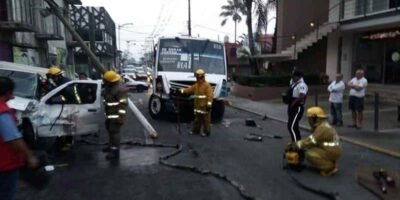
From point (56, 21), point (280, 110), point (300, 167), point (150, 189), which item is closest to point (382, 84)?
point (280, 110)

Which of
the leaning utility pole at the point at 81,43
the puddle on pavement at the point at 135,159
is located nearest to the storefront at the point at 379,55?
the leaning utility pole at the point at 81,43

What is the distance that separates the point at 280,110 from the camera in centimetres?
1795

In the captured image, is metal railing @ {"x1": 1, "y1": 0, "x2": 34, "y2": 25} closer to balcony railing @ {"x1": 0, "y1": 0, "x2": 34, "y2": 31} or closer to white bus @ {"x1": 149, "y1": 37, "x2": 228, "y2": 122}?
balcony railing @ {"x1": 0, "y1": 0, "x2": 34, "y2": 31}

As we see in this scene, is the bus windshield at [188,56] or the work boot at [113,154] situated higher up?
the bus windshield at [188,56]

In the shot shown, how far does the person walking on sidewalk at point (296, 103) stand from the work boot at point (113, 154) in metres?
3.63

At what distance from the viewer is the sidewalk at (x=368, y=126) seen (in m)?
9.81

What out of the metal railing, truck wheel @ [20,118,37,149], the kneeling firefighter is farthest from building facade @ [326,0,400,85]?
the metal railing

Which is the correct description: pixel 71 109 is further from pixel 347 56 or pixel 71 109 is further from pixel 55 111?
pixel 347 56

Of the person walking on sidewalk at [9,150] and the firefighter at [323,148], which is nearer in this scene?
the person walking on sidewalk at [9,150]

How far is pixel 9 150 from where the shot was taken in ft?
13.7

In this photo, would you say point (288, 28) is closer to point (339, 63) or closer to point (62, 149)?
point (339, 63)

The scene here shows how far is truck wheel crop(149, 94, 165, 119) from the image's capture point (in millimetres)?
14258

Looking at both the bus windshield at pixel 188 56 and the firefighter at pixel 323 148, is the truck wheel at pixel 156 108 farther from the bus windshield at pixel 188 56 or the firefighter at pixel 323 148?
the firefighter at pixel 323 148

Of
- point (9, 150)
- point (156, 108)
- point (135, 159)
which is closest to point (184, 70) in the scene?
point (156, 108)
